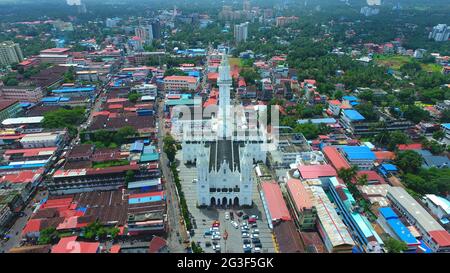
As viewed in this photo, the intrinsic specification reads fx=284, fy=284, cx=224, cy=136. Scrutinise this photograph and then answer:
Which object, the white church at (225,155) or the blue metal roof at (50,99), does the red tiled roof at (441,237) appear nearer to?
the white church at (225,155)

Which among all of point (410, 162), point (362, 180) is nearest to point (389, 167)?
point (410, 162)

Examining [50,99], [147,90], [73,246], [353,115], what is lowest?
[73,246]

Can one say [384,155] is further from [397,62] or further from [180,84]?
[397,62]

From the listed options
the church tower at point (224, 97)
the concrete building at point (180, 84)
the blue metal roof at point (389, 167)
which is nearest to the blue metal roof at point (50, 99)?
the concrete building at point (180, 84)

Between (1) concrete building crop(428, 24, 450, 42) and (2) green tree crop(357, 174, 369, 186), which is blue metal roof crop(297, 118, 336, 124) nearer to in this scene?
(2) green tree crop(357, 174, 369, 186)

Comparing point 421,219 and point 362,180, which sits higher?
point 362,180
